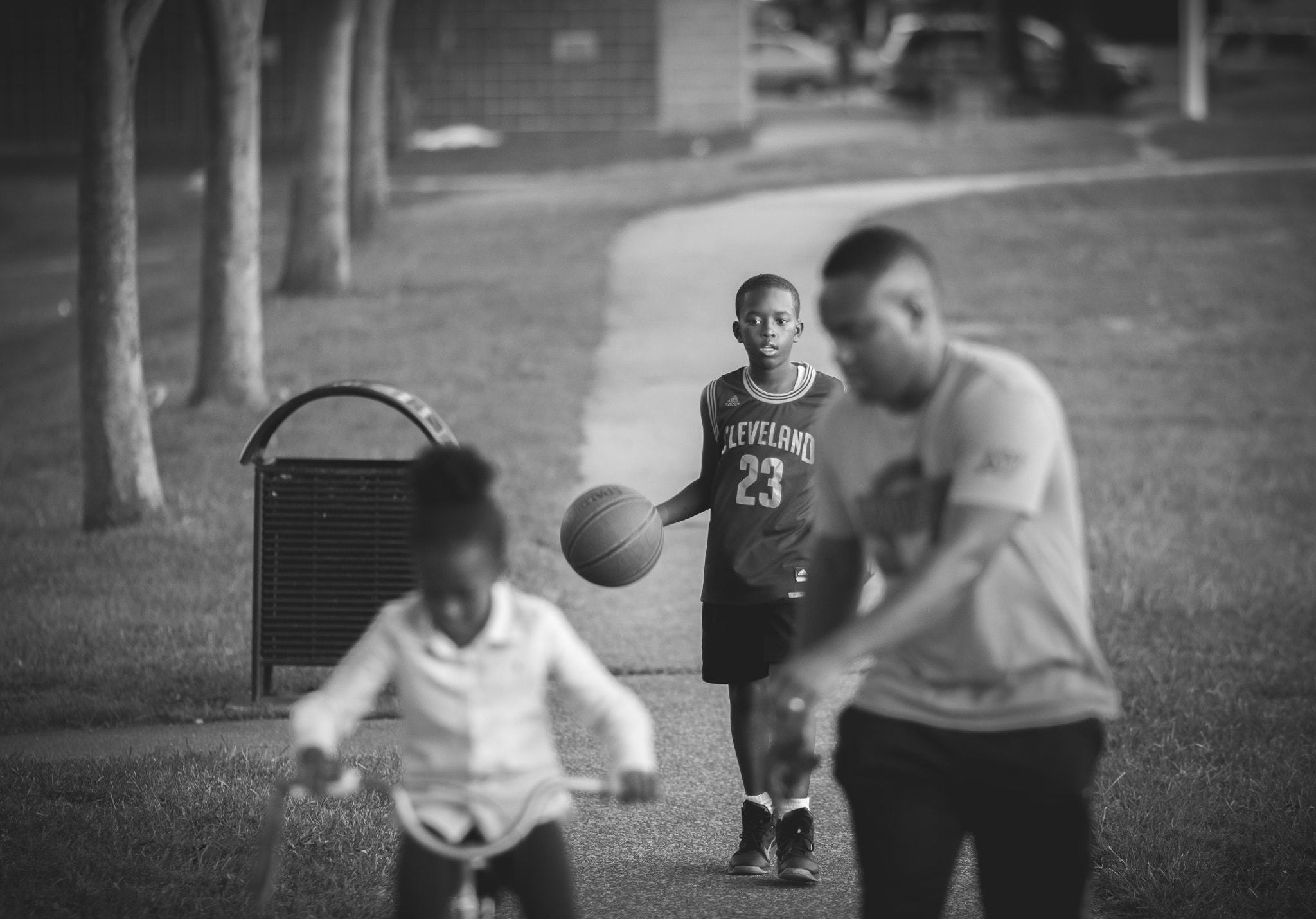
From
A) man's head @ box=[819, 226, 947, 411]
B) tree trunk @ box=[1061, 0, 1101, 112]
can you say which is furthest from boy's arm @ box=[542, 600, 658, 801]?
tree trunk @ box=[1061, 0, 1101, 112]

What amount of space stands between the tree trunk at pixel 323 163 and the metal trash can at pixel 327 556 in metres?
10.1

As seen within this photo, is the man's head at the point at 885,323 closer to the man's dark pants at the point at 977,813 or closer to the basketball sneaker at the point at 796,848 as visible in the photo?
the man's dark pants at the point at 977,813

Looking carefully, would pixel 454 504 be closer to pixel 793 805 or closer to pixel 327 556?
pixel 793 805

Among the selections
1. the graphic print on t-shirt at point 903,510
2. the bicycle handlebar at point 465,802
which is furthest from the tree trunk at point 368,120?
the bicycle handlebar at point 465,802

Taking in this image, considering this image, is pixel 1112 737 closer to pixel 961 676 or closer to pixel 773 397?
pixel 773 397

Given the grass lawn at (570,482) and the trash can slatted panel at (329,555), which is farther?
the trash can slatted panel at (329,555)

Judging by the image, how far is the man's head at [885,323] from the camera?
3.21 meters

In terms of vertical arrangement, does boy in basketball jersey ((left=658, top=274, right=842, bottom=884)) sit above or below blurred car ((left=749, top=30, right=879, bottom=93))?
below

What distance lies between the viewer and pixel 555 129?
115 feet

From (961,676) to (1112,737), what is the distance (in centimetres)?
322

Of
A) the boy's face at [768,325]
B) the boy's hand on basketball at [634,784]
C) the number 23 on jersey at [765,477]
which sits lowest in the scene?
the boy's hand on basketball at [634,784]

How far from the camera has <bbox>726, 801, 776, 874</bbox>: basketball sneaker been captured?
496 cm

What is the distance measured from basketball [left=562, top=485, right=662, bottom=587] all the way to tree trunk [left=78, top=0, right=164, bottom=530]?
472cm

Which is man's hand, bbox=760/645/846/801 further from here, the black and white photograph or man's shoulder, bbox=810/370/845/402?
man's shoulder, bbox=810/370/845/402
